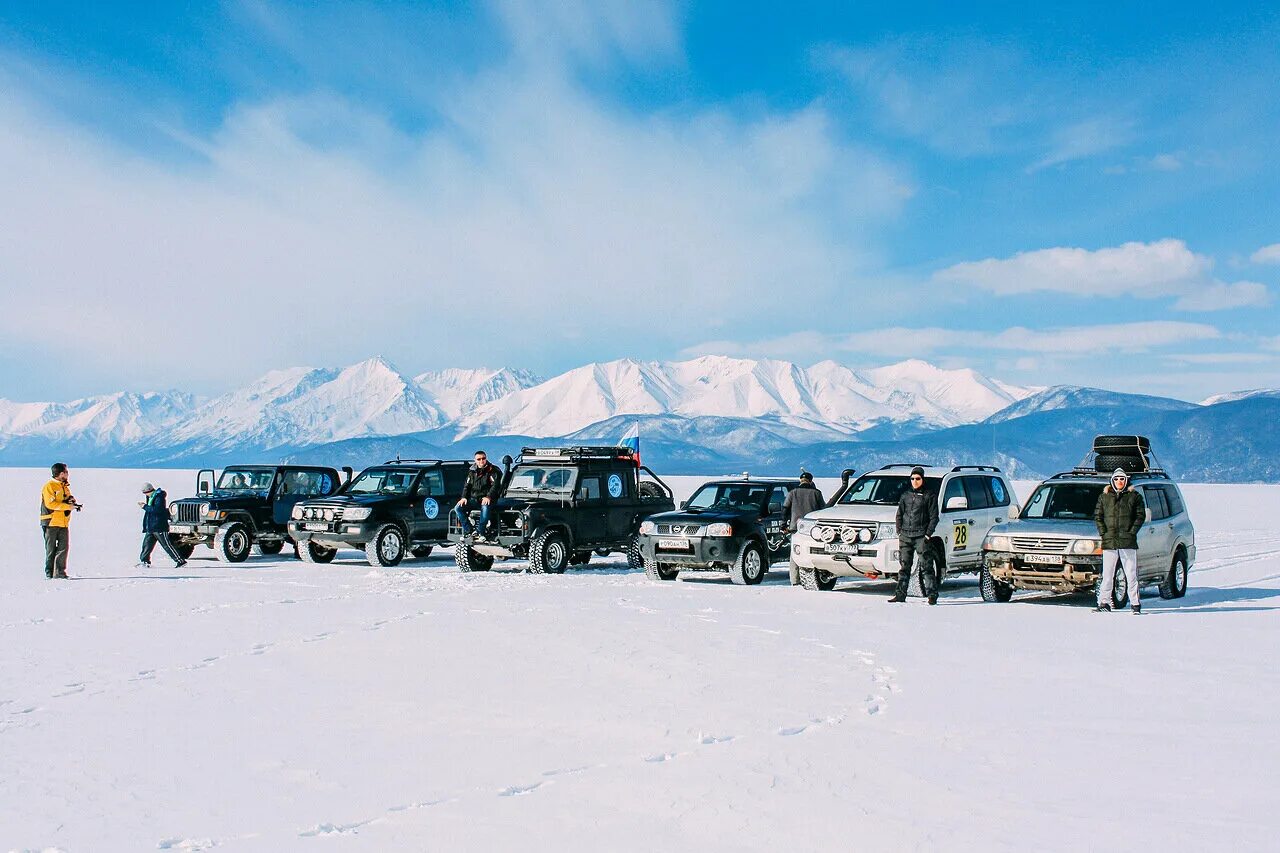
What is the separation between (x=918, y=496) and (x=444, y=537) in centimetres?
931

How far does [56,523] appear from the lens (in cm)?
1642

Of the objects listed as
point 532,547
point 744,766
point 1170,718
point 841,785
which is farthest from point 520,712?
point 532,547

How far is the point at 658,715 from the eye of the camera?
762cm

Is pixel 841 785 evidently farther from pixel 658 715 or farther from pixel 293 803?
pixel 293 803

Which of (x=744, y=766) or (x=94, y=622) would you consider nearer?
(x=744, y=766)

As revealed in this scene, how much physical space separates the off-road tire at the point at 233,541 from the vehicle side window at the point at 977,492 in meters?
13.2

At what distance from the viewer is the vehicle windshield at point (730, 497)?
18.1 m

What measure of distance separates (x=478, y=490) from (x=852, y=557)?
662cm

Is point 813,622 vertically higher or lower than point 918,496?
lower

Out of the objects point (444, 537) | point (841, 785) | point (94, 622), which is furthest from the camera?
point (444, 537)

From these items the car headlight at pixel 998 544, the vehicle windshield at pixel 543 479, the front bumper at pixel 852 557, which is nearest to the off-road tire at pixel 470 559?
the vehicle windshield at pixel 543 479

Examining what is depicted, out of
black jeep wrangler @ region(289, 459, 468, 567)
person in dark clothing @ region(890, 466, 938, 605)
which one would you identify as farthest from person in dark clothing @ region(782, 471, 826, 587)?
black jeep wrangler @ region(289, 459, 468, 567)

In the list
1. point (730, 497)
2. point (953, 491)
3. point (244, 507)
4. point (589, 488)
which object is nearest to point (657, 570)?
point (730, 497)

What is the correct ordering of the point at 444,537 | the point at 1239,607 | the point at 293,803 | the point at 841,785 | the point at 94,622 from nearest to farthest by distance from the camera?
the point at 293,803 → the point at 841,785 → the point at 94,622 → the point at 1239,607 → the point at 444,537
